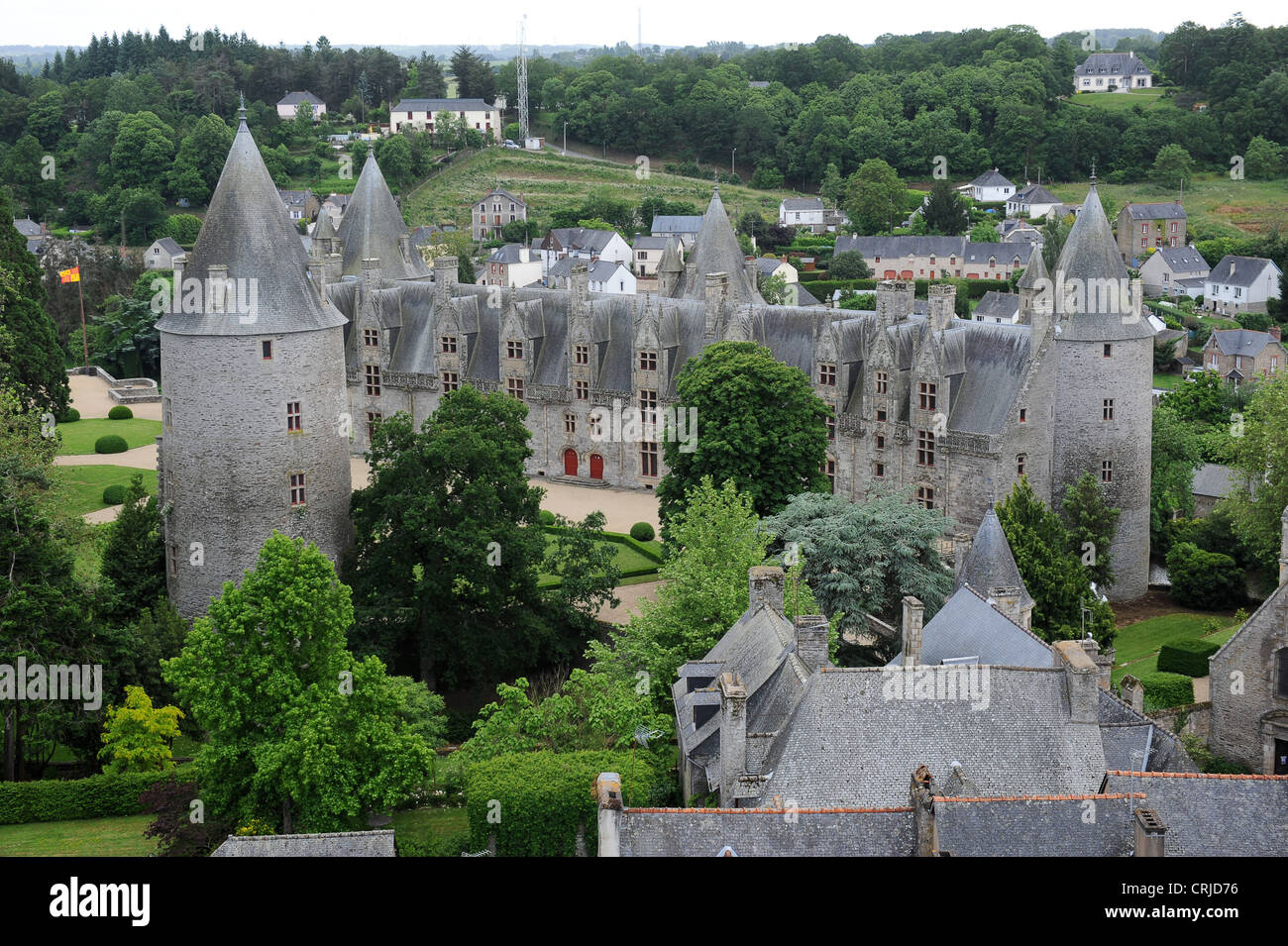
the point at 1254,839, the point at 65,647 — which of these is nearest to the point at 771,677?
the point at 1254,839

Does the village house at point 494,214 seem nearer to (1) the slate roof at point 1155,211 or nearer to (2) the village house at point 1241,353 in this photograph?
(1) the slate roof at point 1155,211

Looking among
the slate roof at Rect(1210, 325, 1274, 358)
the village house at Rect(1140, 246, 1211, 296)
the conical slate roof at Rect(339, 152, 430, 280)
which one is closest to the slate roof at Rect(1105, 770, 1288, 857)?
the conical slate roof at Rect(339, 152, 430, 280)

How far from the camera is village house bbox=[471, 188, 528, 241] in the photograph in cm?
16088

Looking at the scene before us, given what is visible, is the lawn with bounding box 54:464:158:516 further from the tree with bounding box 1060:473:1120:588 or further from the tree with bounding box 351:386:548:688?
the tree with bounding box 1060:473:1120:588

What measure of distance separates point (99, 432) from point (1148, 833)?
63438mm

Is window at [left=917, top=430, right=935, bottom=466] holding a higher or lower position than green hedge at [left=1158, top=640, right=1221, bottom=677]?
higher

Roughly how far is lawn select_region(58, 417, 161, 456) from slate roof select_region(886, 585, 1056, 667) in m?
46.2

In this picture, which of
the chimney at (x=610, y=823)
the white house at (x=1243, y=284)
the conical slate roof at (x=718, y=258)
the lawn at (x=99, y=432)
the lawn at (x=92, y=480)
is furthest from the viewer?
the white house at (x=1243, y=284)

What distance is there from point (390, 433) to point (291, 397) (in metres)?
3.28

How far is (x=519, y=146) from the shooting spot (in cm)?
19262

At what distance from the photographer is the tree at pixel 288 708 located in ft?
119

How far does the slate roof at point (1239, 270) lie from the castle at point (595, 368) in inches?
2657

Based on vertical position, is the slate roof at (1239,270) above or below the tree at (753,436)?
above

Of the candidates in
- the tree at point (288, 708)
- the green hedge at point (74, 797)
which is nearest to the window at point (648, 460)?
the green hedge at point (74, 797)
